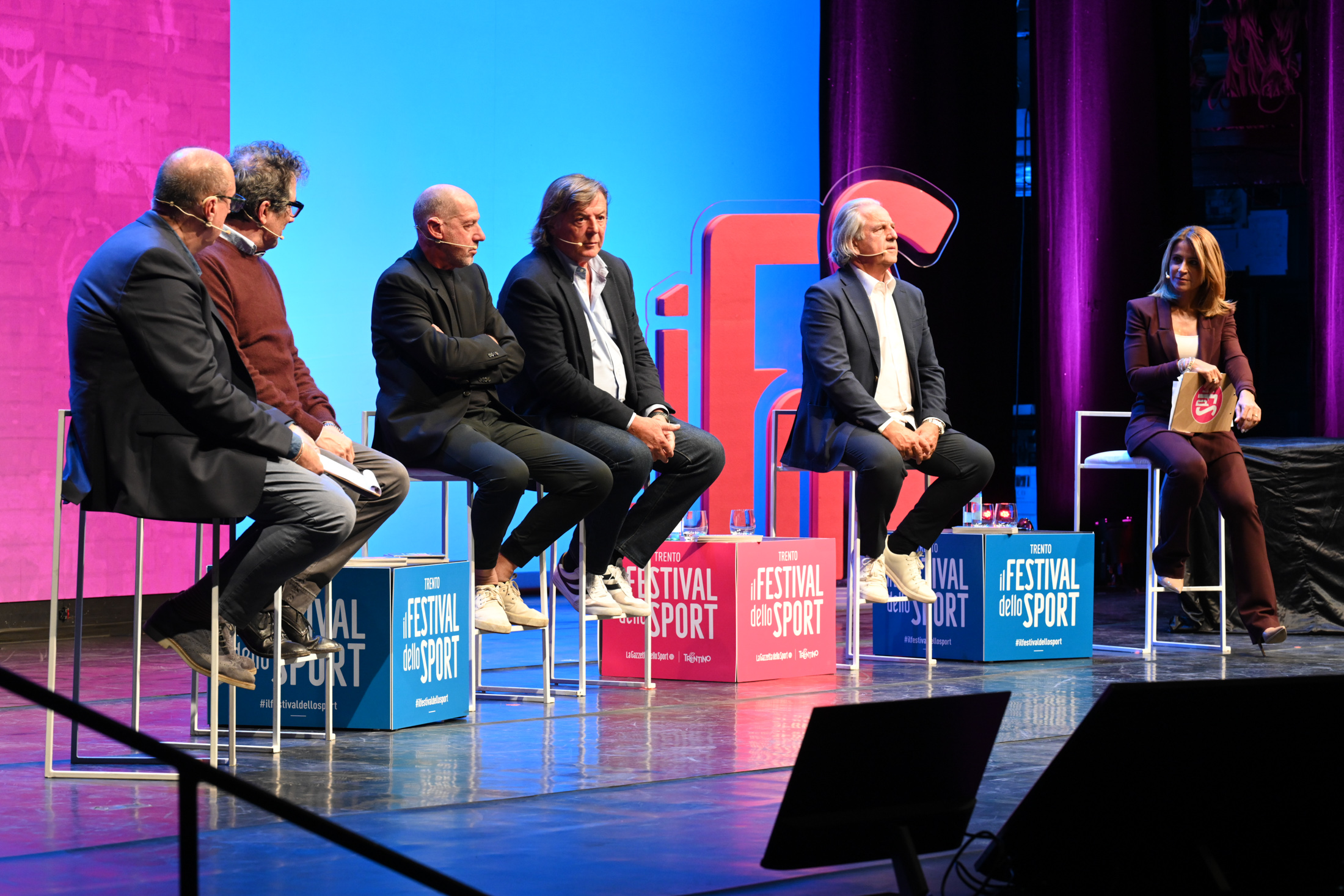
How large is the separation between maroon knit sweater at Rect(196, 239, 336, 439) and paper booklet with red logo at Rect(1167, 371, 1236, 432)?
3021 millimetres

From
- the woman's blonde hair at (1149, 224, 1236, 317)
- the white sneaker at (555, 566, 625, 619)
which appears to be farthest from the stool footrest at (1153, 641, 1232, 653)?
the white sneaker at (555, 566, 625, 619)

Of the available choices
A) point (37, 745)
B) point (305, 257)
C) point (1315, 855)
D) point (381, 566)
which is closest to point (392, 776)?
point (381, 566)

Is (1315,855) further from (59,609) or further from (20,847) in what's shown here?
(59,609)

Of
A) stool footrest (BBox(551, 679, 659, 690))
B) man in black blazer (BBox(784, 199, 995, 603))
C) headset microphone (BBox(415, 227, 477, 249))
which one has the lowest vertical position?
stool footrest (BBox(551, 679, 659, 690))

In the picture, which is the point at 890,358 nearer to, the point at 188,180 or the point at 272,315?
the point at 272,315

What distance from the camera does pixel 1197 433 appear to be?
17.5 feet

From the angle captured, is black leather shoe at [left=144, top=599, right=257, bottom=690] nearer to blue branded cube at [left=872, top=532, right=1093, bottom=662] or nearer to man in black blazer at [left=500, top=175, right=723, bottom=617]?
man in black blazer at [left=500, top=175, right=723, bottom=617]

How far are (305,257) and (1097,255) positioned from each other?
4.04 metres

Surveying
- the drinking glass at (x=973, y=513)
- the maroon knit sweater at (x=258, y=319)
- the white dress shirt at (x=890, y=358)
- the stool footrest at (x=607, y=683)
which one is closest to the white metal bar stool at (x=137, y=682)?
the maroon knit sweater at (x=258, y=319)

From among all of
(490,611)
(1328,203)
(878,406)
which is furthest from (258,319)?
(1328,203)

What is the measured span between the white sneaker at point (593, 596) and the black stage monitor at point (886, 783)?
2.16 m

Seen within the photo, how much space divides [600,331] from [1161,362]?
6.91 feet

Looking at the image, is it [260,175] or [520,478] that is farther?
[520,478]

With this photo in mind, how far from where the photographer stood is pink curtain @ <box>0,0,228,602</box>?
5.39 m
